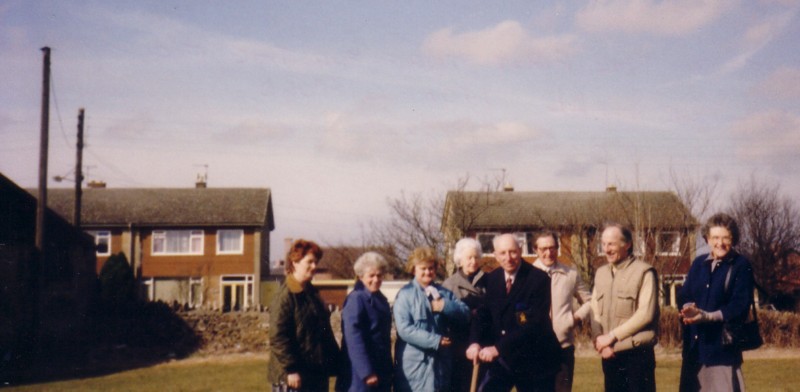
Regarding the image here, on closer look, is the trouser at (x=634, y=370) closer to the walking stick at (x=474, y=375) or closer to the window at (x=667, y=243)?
the walking stick at (x=474, y=375)

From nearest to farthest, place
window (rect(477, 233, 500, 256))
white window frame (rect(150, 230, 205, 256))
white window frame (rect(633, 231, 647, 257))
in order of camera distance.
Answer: white window frame (rect(633, 231, 647, 257))
window (rect(477, 233, 500, 256))
white window frame (rect(150, 230, 205, 256))

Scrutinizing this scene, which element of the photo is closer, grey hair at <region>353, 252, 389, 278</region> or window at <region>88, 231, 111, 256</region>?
grey hair at <region>353, 252, 389, 278</region>

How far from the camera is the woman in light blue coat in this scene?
233 inches

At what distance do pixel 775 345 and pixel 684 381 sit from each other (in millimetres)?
15988

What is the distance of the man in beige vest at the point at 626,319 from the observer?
236 inches

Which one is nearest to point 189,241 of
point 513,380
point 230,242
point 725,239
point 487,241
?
point 230,242

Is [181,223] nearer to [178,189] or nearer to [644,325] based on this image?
[178,189]

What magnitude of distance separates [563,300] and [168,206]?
1534 inches

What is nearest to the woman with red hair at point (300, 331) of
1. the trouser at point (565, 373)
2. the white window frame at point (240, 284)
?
the trouser at point (565, 373)

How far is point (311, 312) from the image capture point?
5.91 m

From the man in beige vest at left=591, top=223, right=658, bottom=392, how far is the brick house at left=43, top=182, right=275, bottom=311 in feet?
117

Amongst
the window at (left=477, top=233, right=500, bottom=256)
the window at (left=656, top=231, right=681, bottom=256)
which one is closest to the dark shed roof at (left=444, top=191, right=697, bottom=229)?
the window at (left=656, top=231, right=681, bottom=256)

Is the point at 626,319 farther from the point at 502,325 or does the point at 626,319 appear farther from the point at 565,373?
the point at 502,325

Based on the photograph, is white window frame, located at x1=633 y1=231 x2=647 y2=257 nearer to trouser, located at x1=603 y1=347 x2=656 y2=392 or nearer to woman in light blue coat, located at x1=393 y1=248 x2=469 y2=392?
trouser, located at x1=603 y1=347 x2=656 y2=392
